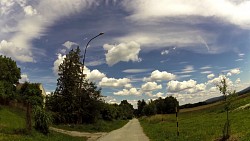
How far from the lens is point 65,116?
50.0 m

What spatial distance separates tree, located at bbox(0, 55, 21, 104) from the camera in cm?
7171

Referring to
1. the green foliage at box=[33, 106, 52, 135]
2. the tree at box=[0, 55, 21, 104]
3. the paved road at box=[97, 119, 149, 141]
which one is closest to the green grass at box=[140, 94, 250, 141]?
the paved road at box=[97, 119, 149, 141]

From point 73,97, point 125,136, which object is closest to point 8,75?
point 73,97

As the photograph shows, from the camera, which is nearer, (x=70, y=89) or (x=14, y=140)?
(x=14, y=140)

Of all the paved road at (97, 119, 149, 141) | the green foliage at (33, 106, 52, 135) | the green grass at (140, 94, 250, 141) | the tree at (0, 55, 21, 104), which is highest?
the tree at (0, 55, 21, 104)

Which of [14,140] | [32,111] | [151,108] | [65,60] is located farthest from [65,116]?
[151,108]

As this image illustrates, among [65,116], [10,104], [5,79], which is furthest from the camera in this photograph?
[5,79]

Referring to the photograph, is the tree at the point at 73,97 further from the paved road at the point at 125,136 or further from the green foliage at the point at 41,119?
the green foliage at the point at 41,119

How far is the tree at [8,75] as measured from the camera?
71.7 m

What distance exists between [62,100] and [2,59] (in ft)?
111

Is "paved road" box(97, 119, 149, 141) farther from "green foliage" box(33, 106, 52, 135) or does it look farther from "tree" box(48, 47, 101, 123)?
"tree" box(48, 47, 101, 123)

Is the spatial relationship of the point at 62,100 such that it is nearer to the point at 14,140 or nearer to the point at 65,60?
the point at 65,60

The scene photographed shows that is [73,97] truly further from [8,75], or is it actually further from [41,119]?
[8,75]

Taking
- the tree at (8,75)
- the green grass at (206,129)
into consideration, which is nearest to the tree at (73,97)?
the green grass at (206,129)
